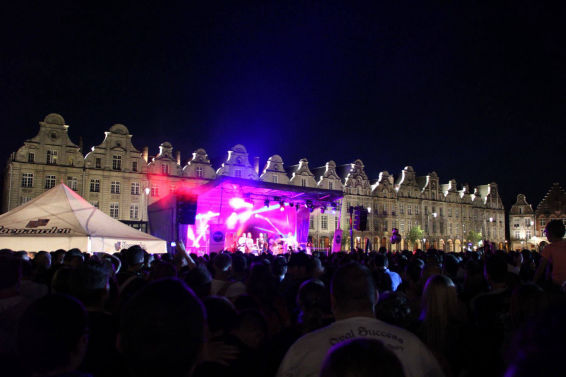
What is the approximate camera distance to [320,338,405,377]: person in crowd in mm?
1396

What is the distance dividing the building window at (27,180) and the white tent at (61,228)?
92.1 ft

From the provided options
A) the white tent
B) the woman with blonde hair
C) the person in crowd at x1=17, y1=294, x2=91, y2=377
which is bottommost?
the woman with blonde hair

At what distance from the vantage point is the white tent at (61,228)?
39.9 ft

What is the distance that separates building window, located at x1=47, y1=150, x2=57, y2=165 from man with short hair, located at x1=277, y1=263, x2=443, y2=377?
42.5 m

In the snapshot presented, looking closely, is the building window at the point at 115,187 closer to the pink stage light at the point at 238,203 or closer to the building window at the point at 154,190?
the building window at the point at 154,190

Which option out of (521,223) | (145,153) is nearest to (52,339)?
(145,153)

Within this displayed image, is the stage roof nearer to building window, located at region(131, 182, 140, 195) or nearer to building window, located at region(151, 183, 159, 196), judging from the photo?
building window, located at region(131, 182, 140, 195)

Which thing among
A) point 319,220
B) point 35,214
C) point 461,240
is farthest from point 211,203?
point 461,240

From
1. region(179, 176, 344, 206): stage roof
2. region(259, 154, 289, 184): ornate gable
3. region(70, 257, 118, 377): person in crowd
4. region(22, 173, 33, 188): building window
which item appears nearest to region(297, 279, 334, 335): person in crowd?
region(70, 257, 118, 377): person in crowd

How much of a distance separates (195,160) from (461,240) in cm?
4632

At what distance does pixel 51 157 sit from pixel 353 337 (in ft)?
141

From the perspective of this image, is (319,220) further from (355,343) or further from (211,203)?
(355,343)

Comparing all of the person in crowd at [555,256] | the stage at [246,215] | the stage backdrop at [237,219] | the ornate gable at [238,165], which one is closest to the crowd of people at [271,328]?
the person in crowd at [555,256]

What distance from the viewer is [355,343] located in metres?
1.44
